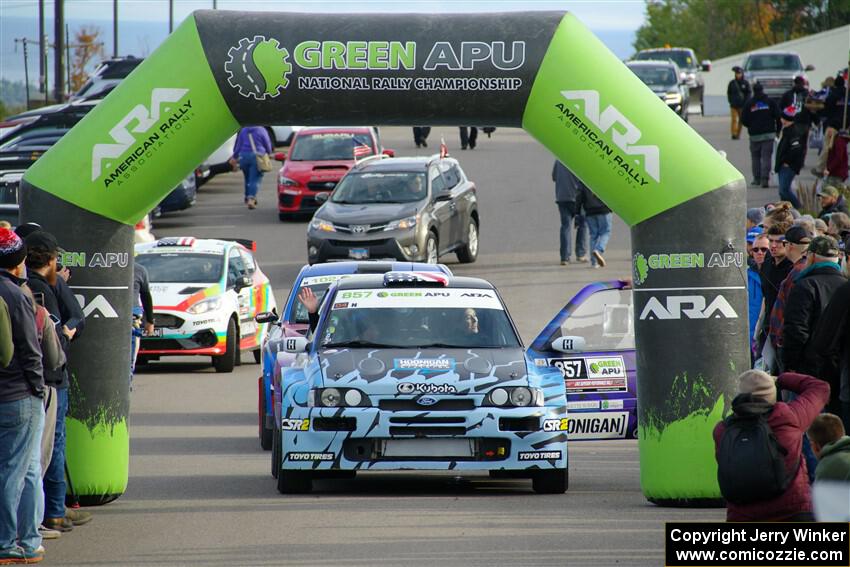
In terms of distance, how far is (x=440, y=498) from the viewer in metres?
11.9

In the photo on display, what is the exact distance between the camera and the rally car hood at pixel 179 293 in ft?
69.1

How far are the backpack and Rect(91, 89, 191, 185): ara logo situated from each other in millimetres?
5224

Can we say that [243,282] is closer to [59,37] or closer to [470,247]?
[470,247]

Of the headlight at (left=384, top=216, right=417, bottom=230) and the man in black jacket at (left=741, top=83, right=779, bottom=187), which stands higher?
the man in black jacket at (left=741, top=83, right=779, bottom=187)

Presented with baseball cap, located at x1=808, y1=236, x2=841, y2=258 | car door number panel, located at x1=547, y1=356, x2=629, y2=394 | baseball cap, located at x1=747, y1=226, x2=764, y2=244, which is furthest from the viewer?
baseball cap, located at x1=747, y1=226, x2=764, y2=244

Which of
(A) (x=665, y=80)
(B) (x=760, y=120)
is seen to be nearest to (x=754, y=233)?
(B) (x=760, y=120)

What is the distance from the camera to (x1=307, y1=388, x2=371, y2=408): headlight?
1161 cm

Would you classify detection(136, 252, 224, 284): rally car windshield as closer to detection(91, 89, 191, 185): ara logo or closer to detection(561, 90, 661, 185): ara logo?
detection(91, 89, 191, 185): ara logo

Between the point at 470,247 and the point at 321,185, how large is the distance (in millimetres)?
5342

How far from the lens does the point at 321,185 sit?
33688 mm

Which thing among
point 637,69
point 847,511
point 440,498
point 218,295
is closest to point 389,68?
point 440,498

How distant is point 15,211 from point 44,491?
1111cm

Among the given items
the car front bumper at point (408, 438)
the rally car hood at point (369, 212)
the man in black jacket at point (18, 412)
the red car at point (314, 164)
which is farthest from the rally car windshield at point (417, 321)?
the red car at point (314, 164)

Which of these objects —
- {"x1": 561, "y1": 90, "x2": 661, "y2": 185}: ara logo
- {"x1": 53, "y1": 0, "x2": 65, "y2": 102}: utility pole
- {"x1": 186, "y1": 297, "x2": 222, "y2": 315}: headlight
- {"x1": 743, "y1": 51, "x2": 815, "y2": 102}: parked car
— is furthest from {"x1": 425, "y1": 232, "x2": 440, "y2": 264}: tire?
{"x1": 743, "y1": 51, "x2": 815, "y2": 102}: parked car
